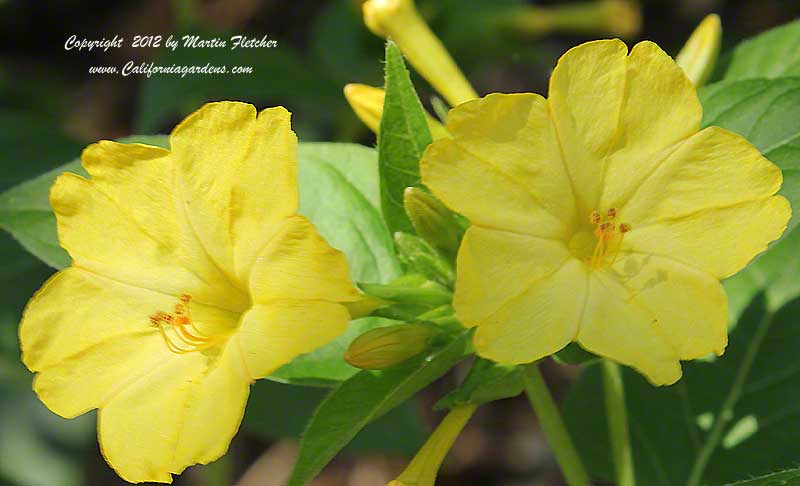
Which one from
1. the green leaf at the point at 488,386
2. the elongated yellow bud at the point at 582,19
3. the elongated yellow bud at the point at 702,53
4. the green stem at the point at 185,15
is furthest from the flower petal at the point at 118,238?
the elongated yellow bud at the point at 582,19

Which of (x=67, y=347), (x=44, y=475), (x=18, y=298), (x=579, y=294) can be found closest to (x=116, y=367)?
(x=67, y=347)

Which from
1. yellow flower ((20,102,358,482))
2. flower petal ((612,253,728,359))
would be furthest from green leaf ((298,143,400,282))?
flower petal ((612,253,728,359))

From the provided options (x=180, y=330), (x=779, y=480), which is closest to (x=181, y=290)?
(x=180, y=330)

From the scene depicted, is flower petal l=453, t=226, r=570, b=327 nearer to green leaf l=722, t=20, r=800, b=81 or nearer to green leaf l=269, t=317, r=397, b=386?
green leaf l=269, t=317, r=397, b=386

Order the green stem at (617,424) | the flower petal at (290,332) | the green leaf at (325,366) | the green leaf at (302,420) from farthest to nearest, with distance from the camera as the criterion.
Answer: the green leaf at (302,420)
the green stem at (617,424)
the green leaf at (325,366)
the flower petal at (290,332)

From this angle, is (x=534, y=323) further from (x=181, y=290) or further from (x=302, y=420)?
(x=302, y=420)

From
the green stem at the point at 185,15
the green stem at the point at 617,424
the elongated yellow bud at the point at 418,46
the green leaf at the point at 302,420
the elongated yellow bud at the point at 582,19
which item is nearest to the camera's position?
the green stem at the point at 617,424

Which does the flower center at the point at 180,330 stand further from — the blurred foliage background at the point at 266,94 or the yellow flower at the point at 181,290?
the blurred foliage background at the point at 266,94

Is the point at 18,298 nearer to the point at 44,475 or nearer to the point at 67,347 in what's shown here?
the point at 44,475
